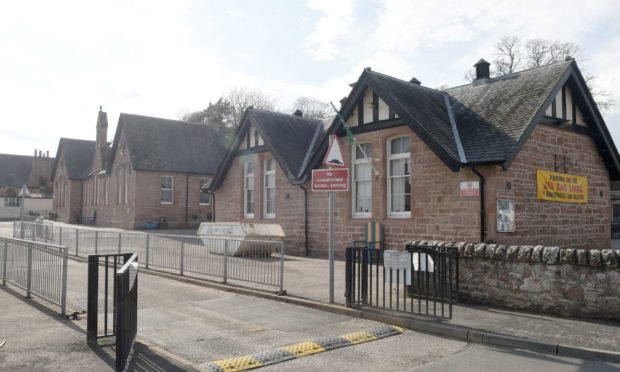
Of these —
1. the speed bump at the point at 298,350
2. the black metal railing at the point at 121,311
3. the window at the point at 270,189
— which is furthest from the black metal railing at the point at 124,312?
the window at the point at 270,189

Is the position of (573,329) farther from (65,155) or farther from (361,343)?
(65,155)

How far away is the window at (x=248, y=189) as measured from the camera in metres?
23.5

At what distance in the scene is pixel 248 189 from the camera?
2370 cm

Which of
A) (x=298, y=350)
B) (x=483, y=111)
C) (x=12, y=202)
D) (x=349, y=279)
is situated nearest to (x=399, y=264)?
(x=349, y=279)

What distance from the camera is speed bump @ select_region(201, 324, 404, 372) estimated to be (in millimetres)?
6086

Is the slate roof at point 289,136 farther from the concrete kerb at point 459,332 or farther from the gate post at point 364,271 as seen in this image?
the gate post at point 364,271

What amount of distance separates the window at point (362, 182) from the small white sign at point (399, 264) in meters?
8.66

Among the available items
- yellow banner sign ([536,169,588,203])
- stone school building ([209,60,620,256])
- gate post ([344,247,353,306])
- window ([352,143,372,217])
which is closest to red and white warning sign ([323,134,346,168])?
gate post ([344,247,353,306])

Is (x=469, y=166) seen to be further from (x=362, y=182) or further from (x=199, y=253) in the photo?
(x=199, y=253)

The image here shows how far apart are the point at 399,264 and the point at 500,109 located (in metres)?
9.25

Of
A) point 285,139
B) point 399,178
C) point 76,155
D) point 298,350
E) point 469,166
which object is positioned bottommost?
point 298,350

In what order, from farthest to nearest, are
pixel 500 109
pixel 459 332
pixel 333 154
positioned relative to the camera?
pixel 500 109, pixel 333 154, pixel 459 332

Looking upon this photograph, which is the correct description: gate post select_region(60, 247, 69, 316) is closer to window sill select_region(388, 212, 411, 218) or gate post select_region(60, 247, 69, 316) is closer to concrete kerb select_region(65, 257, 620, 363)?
concrete kerb select_region(65, 257, 620, 363)

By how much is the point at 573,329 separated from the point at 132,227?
110 feet
